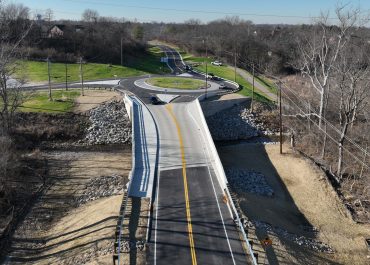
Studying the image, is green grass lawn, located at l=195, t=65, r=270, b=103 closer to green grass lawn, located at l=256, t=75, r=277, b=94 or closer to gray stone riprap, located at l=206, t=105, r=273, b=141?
green grass lawn, located at l=256, t=75, r=277, b=94

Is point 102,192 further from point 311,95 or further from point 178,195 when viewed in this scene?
point 311,95

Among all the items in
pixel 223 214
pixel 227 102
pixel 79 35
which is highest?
pixel 79 35

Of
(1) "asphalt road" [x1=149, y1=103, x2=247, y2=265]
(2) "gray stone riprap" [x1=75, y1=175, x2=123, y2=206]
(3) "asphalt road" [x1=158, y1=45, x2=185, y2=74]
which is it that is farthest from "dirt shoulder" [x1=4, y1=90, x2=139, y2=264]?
(3) "asphalt road" [x1=158, y1=45, x2=185, y2=74]

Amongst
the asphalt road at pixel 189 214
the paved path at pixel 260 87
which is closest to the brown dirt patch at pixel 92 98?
the asphalt road at pixel 189 214

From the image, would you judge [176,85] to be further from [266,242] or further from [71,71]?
[266,242]

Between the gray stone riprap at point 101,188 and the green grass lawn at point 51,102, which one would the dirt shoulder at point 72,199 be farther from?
the green grass lawn at point 51,102

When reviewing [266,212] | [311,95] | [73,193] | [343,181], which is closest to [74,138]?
[73,193]

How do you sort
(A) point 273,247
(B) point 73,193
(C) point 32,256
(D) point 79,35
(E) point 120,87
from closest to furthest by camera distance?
(A) point 273,247 → (C) point 32,256 → (B) point 73,193 → (E) point 120,87 → (D) point 79,35
